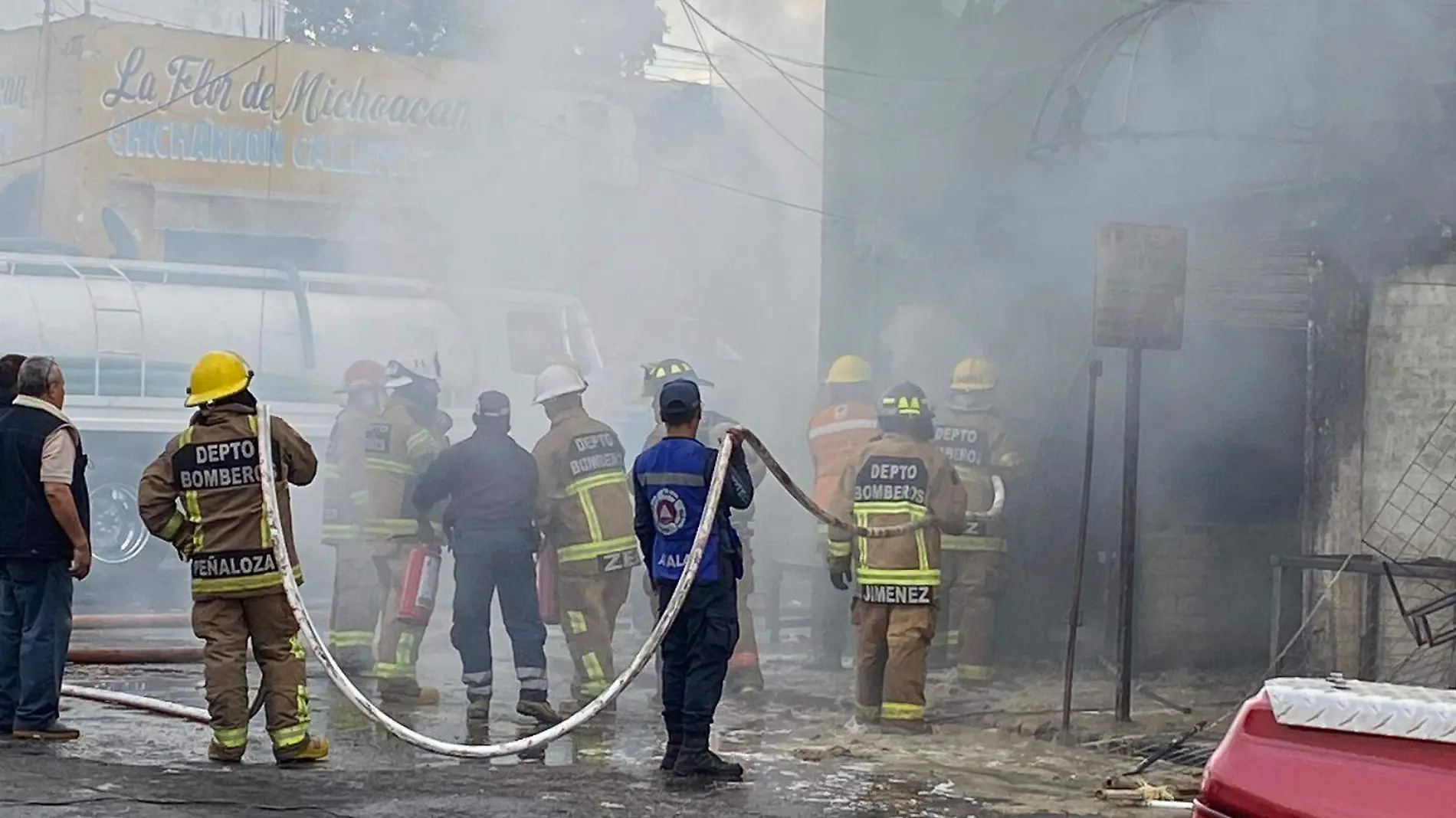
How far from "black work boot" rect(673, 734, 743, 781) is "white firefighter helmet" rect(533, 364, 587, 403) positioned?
9.23ft

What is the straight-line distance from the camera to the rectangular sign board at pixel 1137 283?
8.52 metres

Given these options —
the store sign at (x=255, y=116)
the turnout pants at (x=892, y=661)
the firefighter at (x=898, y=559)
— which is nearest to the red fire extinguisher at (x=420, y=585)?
the firefighter at (x=898, y=559)

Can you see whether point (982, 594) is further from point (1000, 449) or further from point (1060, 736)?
point (1060, 736)

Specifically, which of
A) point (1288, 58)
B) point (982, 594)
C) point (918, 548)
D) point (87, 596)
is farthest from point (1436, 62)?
point (87, 596)

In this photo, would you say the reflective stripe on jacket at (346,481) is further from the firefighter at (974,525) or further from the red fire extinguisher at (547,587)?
the firefighter at (974,525)

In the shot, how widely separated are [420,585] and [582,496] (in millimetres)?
1118

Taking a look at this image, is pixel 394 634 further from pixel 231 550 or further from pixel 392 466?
pixel 231 550

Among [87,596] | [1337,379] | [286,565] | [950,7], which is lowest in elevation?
[87,596]

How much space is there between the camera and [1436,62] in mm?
8531

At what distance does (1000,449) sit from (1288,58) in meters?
2.91

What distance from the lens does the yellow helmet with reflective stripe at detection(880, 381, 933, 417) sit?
30.3ft

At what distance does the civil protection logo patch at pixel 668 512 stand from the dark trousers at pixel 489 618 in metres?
1.91

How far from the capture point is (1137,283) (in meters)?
8.56

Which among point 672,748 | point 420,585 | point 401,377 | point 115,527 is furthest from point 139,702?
point 115,527
